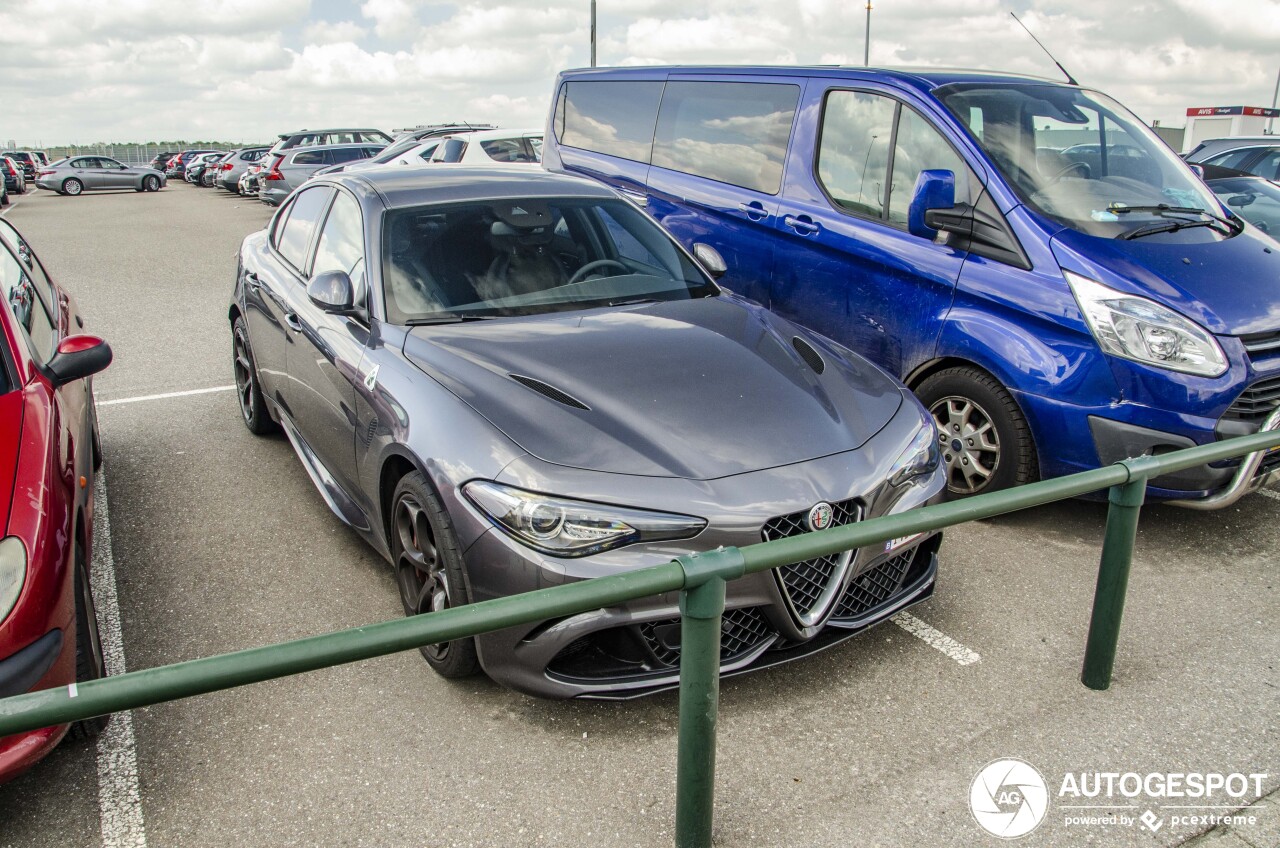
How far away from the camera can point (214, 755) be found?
291 cm

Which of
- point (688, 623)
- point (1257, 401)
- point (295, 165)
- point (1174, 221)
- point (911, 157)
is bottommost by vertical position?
point (295, 165)

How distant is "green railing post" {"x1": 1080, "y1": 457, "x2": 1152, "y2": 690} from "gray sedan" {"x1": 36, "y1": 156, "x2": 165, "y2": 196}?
4188cm

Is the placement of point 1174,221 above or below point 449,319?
above

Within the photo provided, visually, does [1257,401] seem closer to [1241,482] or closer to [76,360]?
[1241,482]

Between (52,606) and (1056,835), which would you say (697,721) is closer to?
(1056,835)

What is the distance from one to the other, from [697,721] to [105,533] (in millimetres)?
3364

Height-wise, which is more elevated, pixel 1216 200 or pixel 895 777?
pixel 1216 200

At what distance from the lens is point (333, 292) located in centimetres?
382

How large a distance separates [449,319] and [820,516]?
164cm

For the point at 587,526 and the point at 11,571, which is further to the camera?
the point at 587,526

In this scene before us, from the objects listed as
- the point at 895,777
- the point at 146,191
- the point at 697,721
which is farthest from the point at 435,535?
the point at 146,191

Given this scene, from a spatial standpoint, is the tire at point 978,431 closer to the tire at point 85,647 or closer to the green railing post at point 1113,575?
the green railing post at point 1113,575

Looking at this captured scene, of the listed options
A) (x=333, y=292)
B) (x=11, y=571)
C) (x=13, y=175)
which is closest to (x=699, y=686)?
(x=11, y=571)

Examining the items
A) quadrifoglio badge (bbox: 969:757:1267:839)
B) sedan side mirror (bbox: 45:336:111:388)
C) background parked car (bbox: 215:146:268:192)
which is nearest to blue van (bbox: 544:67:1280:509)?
quadrifoglio badge (bbox: 969:757:1267:839)
